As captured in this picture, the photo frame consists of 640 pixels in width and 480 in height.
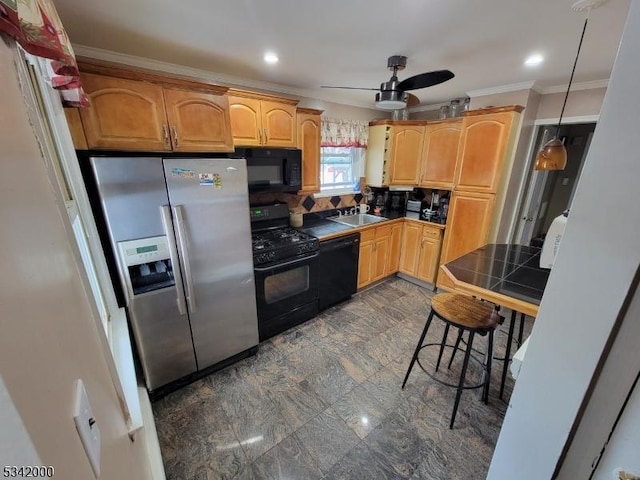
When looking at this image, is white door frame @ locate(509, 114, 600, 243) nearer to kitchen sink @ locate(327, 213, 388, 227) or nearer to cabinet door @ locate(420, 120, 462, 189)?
cabinet door @ locate(420, 120, 462, 189)

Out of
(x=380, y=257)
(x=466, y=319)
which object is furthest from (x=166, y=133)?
(x=380, y=257)

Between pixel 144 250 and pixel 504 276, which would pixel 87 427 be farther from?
pixel 504 276

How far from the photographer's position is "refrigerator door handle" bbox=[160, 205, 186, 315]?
1.70 metres

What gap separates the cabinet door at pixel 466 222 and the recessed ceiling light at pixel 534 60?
1186 mm

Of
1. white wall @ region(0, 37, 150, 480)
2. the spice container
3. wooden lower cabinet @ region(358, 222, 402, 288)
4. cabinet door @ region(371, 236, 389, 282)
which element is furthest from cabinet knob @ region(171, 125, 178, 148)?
the spice container

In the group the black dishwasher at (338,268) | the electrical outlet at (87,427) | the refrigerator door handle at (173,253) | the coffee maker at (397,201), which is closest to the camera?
the electrical outlet at (87,427)

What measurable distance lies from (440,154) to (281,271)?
→ 244 centimetres

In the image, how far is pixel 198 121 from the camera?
1862 mm

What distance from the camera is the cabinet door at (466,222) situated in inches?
114

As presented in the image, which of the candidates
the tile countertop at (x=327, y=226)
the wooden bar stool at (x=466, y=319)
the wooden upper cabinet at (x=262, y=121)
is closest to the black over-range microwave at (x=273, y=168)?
the wooden upper cabinet at (x=262, y=121)


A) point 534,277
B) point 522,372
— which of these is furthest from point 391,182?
point 522,372

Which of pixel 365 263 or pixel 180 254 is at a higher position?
pixel 180 254

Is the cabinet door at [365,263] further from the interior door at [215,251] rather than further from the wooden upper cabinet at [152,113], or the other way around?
the wooden upper cabinet at [152,113]

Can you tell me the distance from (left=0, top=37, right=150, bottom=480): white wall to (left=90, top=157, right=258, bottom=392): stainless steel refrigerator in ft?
3.74
